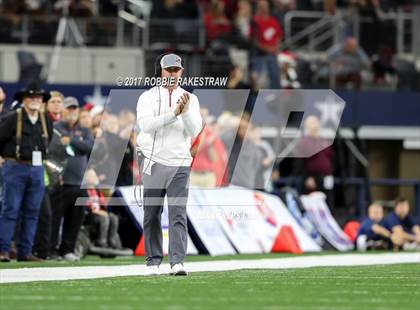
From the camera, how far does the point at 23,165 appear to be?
661 inches

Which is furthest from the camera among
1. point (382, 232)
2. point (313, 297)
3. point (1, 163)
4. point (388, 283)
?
point (382, 232)

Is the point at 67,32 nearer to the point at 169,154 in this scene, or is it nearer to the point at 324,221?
the point at 324,221

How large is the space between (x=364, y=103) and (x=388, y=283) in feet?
43.6

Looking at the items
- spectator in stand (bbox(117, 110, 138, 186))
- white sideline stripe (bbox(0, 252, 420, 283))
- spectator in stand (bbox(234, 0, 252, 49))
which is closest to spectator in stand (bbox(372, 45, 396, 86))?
spectator in stand (bbox(234, 0, 252, 49))

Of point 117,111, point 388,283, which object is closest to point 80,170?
point 117,111

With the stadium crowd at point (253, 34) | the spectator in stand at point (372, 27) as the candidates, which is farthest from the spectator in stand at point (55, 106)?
the spectator in stand at point (372, 27)

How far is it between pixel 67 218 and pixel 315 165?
6644 mm

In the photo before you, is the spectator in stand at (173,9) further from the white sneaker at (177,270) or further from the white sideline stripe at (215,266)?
the white sneaker at (177,270)

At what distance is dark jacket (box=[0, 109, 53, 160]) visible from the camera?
54.7 ft

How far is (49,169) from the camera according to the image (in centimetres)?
1770

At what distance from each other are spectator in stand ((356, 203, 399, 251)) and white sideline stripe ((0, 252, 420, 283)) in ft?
6.84

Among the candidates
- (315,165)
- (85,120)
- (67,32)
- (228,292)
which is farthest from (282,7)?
(228,292)

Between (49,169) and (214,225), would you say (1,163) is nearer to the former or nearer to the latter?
(49,169)

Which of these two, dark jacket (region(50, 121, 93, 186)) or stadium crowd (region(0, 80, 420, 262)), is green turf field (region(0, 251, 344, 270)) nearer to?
stadium crowd (region(0, 80, 420, 262))
